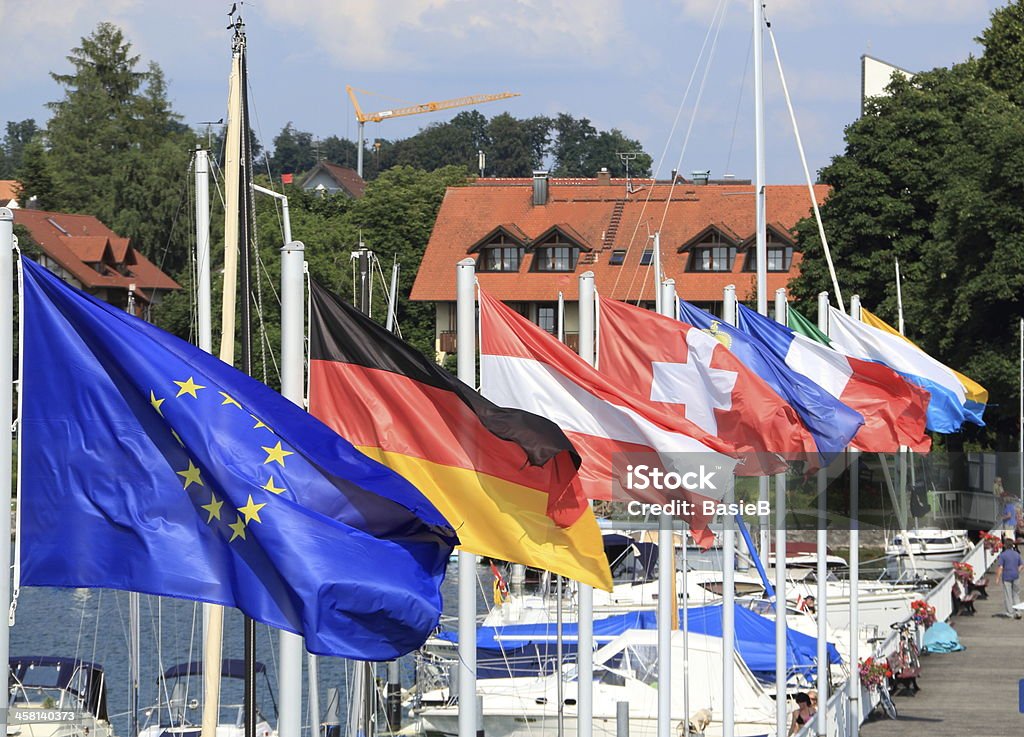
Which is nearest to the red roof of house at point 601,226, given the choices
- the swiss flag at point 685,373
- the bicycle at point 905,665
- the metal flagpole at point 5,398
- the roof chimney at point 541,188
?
the roof chimney at point 541,188

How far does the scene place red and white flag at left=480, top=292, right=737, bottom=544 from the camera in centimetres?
1327

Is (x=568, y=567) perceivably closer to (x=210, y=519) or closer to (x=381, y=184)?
(x=210, y=519)

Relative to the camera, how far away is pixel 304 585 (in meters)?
8.98

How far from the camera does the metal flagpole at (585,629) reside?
46.3 feet

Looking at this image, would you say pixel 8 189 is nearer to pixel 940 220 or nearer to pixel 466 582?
pixel 940 220

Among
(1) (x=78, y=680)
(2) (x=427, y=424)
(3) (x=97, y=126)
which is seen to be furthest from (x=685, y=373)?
(3) (x=97, y=126)

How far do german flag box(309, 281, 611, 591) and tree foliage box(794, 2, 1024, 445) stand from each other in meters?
38.6

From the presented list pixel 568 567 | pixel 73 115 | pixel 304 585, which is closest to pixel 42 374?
pixel 304 585

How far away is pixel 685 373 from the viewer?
15.7 metres

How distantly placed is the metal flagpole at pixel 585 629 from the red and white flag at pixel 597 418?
0.77 meters

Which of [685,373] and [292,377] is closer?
[292,377]

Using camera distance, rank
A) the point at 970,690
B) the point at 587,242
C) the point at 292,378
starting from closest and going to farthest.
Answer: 1. the point at 292,378
2. the point at 970,690
3. the point at 587,242

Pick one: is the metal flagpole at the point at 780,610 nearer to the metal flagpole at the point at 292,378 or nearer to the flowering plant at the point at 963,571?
the metal flagpole at the point at 292,378

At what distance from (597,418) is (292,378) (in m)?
3.98
